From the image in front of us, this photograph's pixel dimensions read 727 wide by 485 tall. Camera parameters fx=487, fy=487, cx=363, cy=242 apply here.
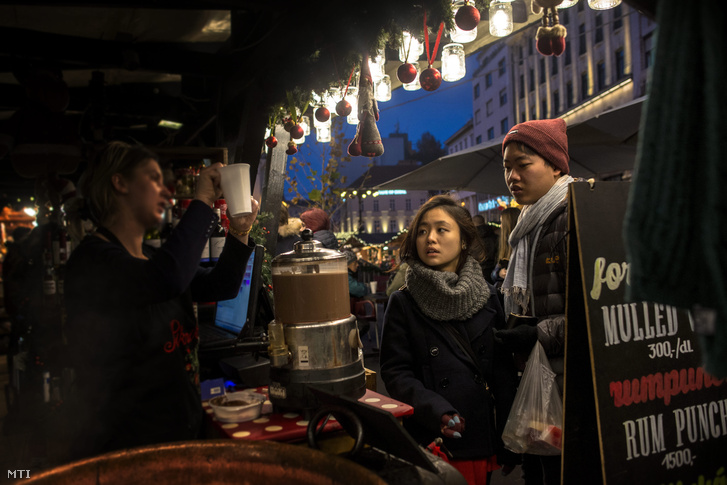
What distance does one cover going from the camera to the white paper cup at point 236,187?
4.50 feet

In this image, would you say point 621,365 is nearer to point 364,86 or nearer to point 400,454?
point 400,454

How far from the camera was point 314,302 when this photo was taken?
1.67 metres

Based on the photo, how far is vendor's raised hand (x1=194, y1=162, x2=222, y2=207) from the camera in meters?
1.37

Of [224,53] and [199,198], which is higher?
[224,53]

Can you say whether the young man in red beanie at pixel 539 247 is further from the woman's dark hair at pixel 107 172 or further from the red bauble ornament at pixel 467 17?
the woman's dark hair at pixel 107 172

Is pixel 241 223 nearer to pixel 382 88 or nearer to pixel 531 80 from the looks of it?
pixel 382 88

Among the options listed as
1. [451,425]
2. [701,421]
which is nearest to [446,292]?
[451,425]

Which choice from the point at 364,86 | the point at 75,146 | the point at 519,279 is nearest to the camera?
the point at 519,279

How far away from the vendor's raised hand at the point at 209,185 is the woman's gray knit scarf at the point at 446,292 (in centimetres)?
113

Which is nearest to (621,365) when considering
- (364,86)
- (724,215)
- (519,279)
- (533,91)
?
(519,279)

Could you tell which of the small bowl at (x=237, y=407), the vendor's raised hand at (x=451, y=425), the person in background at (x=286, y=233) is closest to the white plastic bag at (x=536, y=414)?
the vendor's raised hand at (x=451, y=425)

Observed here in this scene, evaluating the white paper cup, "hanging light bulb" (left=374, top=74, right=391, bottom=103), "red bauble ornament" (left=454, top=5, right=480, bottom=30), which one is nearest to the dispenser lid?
the white paper cup

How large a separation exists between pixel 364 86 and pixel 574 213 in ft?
6.05

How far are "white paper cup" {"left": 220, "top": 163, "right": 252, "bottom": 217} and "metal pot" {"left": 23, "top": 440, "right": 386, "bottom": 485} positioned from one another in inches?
24.5
